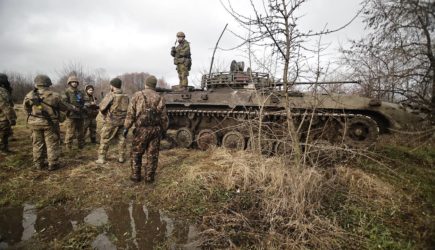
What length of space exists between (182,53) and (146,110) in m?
4.34

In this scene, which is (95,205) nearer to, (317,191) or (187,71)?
(317,191)

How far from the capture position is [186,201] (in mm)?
4410

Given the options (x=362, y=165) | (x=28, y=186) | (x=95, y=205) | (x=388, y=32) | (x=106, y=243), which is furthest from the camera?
(x=388, y=32)

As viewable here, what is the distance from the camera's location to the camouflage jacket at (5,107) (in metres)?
6.50

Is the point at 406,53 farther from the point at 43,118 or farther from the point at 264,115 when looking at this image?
the point at 43,118

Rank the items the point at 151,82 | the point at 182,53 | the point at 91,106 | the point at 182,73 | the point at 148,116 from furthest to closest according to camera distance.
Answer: the point at 182,73, the point at 182,53, the point at 91,106, the point at 151,82, the point at 148,116

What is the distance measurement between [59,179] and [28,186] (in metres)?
0.52

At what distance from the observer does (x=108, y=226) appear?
144 inches

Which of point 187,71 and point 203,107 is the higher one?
point 187,71

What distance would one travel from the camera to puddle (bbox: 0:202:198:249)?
3.32 metres

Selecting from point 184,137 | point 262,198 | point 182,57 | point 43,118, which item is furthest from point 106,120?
point 262,198

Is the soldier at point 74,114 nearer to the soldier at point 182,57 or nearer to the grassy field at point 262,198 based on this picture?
the grassy field at point 262,198

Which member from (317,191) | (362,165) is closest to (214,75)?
(362,165)

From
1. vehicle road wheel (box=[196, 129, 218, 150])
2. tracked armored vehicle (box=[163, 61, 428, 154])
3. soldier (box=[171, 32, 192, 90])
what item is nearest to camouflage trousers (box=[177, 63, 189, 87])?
soldier (box=[171, 32, 192, 90])
